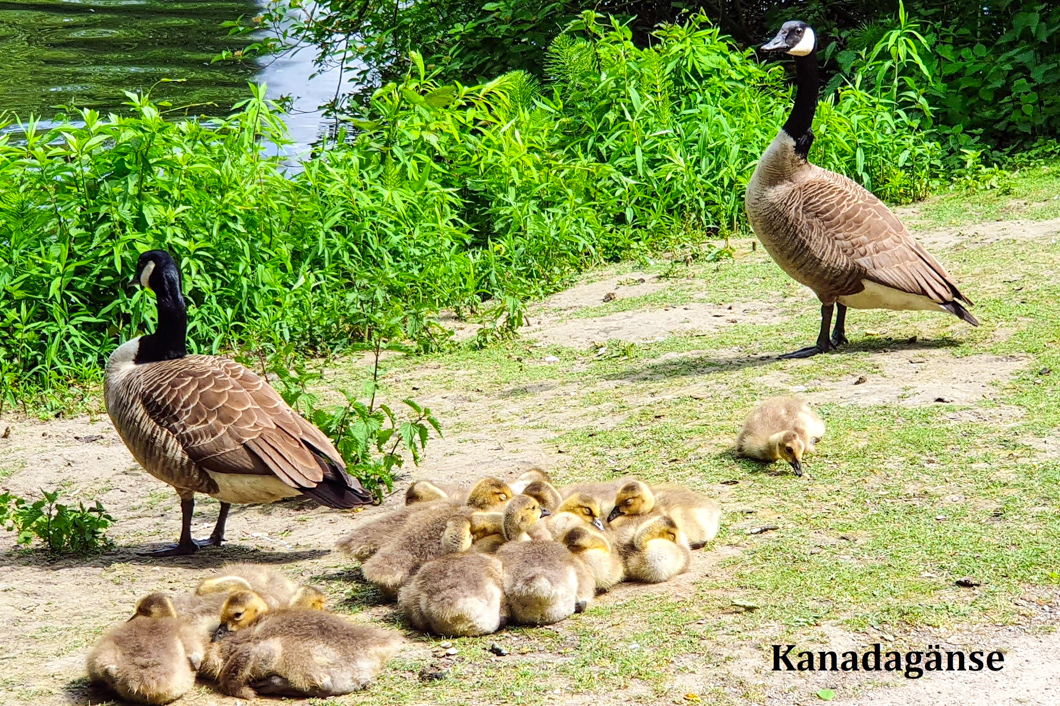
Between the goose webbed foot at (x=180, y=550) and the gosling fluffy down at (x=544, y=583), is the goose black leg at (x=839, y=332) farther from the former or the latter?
the goose webbed foot at (x=180, y=550)

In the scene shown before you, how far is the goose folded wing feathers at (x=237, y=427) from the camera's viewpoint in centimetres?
568

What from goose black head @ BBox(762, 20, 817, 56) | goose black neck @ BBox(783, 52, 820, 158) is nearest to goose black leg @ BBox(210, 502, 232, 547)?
goose black neck @ BBox(783, 52, 820, 158)

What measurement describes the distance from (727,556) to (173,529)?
304cm

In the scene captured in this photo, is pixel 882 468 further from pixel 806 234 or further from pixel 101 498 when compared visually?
pixel 101 498

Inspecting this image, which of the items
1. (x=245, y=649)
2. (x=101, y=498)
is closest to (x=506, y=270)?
(x=101, y=498)

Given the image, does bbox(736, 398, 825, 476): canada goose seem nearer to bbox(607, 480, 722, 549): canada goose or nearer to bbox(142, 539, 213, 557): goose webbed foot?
bbox(607, 480, 722, 549): canada goose

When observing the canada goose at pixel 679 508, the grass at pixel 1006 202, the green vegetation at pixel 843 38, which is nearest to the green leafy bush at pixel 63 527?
the canada goose at pixel 679 508

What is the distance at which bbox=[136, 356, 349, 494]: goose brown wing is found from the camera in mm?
5676

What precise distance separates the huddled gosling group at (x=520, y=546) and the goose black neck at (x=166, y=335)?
5.27ft

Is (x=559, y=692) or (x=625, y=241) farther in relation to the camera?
(x=625, y=241)

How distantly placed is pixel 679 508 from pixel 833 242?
11.1 ft

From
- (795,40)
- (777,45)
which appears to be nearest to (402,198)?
(777,45)

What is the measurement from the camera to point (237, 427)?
5.76m

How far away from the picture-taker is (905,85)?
13727 mm
